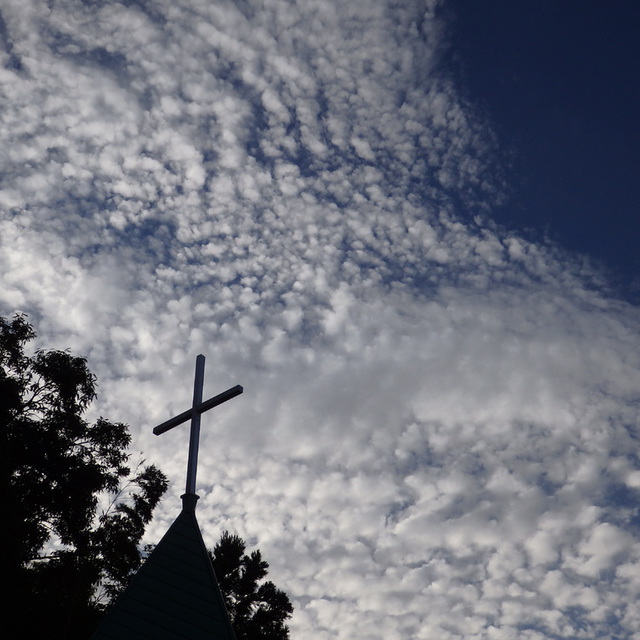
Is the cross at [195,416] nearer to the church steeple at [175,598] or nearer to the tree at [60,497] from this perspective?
the church steeple at [175,598]

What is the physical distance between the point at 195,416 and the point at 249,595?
93.8 feet

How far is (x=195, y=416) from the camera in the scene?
8.62m

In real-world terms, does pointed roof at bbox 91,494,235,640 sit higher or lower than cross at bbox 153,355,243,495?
lower

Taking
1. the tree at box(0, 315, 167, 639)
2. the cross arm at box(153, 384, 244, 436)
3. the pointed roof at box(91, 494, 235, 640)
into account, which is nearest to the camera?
the pointed roof at box(91, 494, 235, 640)

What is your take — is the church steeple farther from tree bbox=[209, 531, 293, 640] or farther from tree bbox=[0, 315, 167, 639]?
tree bbox=[209, 531, 293, 640]

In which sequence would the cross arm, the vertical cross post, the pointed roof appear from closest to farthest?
the pointed roof → the vertical cross post → the cross arm

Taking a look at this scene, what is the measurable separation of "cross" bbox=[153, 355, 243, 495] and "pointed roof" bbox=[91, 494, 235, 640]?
0.73 m

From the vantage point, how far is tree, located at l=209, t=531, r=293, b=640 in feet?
107

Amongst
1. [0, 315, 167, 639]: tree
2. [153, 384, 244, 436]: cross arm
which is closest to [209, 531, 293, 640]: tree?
[0, 315, 167, 639]: tree

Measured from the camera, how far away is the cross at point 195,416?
783 cm

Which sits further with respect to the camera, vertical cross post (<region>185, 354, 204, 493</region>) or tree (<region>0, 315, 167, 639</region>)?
tree (<region>0, 315, 167, 639</region>)

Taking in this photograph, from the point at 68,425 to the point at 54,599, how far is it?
5996 millimetres

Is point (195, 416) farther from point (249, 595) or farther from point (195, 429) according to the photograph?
point (249, 595)

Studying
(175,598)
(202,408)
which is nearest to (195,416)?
(202,408)
